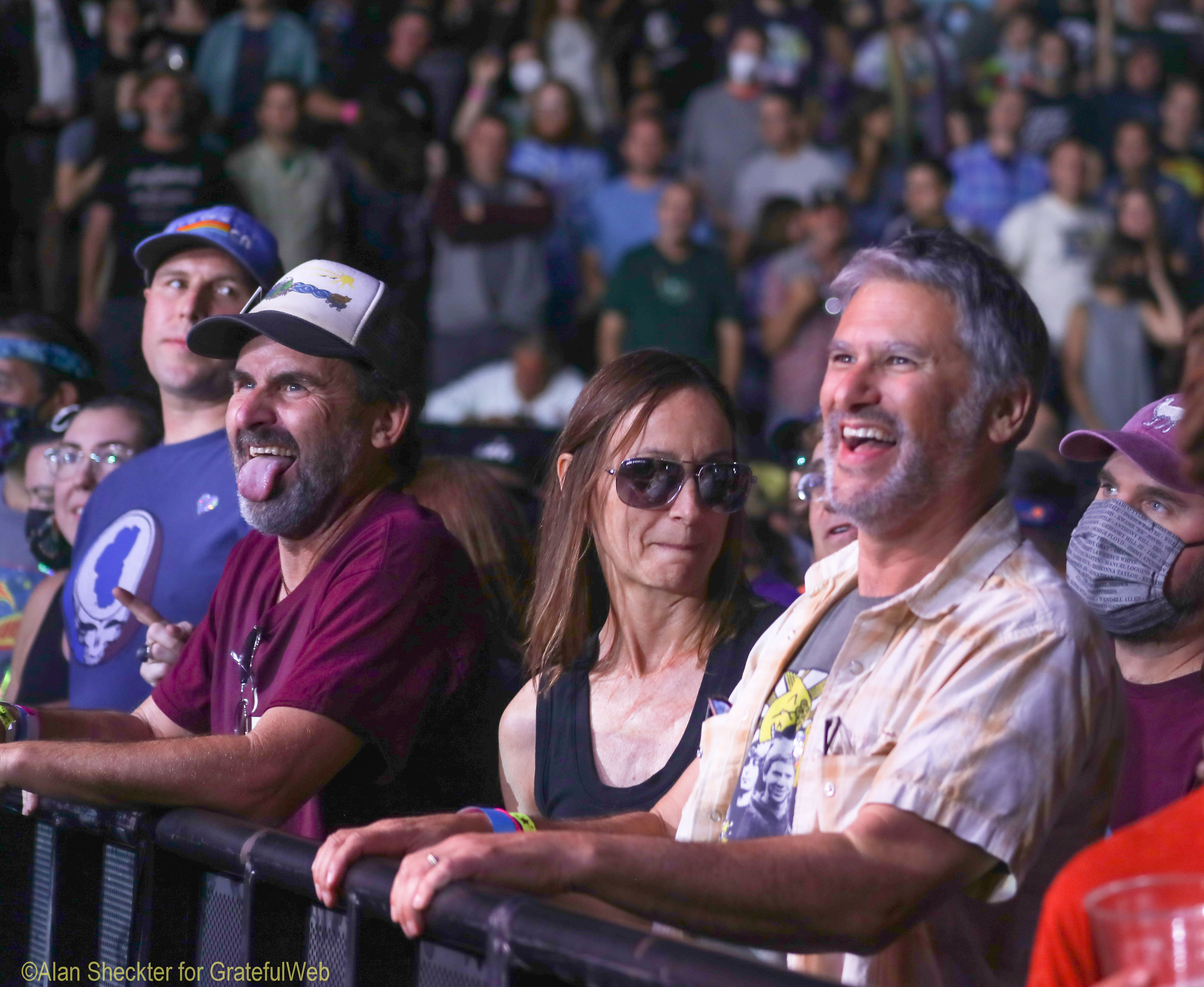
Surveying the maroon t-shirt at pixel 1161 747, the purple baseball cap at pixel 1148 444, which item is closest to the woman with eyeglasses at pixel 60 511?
the purple baseball cap at pixel 1148 444

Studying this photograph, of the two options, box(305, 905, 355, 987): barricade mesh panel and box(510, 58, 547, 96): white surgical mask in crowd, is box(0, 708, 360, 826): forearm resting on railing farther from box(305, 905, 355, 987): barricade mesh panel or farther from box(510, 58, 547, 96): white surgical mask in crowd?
box(510, 58, 547, 96): white surgical mask in crowd

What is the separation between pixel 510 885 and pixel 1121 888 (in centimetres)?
74

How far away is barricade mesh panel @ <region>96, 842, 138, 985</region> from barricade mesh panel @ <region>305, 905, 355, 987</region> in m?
0.41

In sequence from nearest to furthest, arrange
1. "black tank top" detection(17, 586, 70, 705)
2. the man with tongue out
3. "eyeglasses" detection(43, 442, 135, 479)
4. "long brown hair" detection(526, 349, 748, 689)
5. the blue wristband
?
1. the blue wristband
2. the man with tongue out
3. "long brown hair" detection(526, 349, 748, 689)
4. "black tank top" detection(17, 586, 70, 705)
5. "eyeglasses" detection(43, 442, 135, 479)

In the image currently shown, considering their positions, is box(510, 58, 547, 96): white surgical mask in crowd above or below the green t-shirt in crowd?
above

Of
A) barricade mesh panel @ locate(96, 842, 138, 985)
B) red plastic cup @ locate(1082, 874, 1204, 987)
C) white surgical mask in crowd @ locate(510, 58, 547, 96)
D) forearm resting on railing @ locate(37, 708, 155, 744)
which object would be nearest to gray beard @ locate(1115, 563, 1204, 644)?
red plastic cup @ locate(1082, 874, 1204, 987)

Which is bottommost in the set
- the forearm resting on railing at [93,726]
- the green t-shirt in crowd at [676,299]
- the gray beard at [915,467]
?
the forearm resting on railing at [93,726]

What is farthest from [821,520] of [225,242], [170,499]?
[225,242]

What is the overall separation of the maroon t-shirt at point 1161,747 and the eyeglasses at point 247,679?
1710 mm

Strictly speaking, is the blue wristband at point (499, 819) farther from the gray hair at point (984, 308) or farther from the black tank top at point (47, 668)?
the black tank top at point (47, 668)

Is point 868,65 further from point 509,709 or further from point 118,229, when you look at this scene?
Result: point 509,709

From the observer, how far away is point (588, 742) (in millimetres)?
2781

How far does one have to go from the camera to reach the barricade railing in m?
1.59

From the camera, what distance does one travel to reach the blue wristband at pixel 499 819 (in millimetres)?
2209
